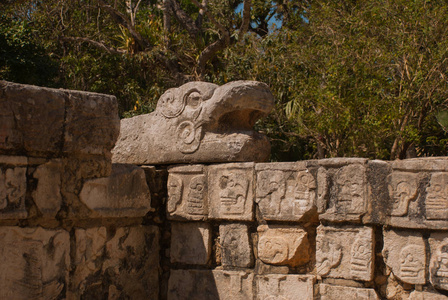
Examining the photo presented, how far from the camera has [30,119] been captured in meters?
3.15

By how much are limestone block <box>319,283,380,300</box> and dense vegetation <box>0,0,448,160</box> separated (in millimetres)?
3813

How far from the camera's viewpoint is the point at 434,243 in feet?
10.2

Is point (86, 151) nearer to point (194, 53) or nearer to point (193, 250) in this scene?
point (193, 250)

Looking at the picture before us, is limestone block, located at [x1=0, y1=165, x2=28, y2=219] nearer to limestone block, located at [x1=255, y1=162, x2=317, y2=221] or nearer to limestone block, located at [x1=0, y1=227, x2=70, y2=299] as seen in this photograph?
limestone block, located at [x1=0, y1=227, x2=70, y2=299]

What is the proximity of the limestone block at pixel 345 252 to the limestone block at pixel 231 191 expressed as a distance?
55cm

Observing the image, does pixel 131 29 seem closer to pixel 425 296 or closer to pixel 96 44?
pixel 96 44

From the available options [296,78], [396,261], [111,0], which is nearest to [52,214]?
[396,261]

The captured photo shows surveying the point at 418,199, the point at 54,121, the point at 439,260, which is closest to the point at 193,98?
the point at 54,121

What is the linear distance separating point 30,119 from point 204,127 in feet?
4.46

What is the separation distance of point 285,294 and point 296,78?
5.30 metres

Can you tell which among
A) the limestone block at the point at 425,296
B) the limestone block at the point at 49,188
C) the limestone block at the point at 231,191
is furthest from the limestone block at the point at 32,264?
the limestone block at the point at 425,296

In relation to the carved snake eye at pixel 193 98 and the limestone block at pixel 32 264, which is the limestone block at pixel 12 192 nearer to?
the limestone block at pixel 32 264

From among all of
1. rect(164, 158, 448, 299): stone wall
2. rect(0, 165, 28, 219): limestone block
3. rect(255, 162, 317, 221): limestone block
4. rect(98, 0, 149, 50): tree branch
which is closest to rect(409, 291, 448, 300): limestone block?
rect(164, 158, 448, 299): stone wall

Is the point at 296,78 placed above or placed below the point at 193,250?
above
